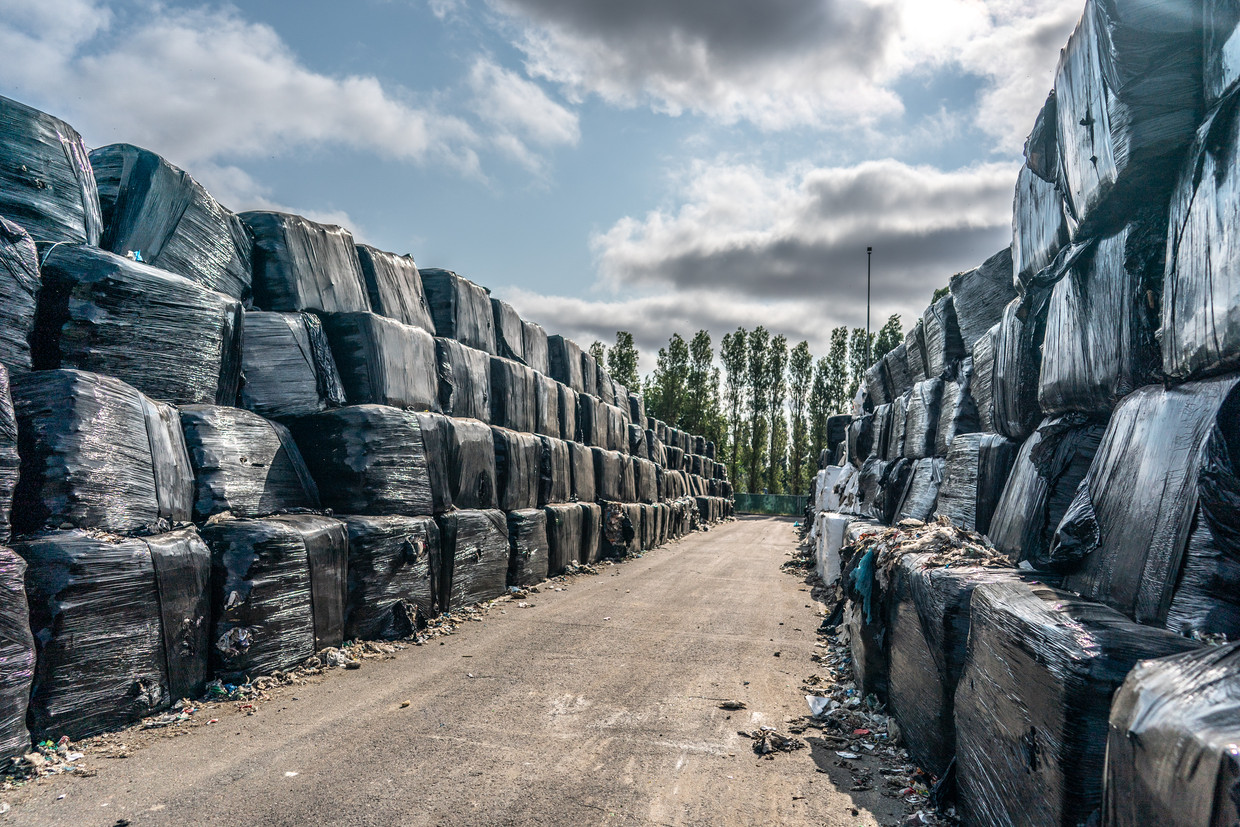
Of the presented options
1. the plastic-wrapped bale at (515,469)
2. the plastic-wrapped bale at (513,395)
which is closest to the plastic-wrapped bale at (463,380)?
the plastic-wrapped bale at (513,395)

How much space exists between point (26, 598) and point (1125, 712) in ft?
12.2

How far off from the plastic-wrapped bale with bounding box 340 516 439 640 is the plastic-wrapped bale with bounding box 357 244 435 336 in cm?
192

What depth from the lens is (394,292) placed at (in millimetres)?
6152

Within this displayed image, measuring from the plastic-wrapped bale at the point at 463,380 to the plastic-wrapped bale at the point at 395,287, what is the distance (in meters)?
0.33

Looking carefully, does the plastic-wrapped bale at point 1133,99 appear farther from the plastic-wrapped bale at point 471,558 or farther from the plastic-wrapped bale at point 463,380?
the plastic-wrapped bale at point 463,380

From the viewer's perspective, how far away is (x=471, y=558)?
6.19 metres

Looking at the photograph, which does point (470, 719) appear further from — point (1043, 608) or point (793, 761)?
point (1043, 608)

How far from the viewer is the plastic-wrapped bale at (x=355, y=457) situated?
4.88 metres

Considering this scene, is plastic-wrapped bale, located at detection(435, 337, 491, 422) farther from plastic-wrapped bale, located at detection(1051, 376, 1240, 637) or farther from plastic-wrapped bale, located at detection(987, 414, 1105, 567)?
plastic-wrapped bale, located at detection(1051, 376, 1240, 637)

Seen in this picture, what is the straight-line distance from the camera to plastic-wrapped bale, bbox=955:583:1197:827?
1566 mm

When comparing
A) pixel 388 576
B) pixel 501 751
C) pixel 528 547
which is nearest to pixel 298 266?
pixel 388 576

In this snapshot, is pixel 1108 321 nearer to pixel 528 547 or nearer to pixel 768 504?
pixel 528 547

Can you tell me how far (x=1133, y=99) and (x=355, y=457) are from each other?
4.66 metres

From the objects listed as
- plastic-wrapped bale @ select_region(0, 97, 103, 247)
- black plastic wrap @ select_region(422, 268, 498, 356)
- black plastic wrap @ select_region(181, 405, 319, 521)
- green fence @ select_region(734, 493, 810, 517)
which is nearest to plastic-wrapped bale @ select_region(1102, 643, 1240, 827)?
black plastic wrap @ select_region(181, 405, 319, 521)
